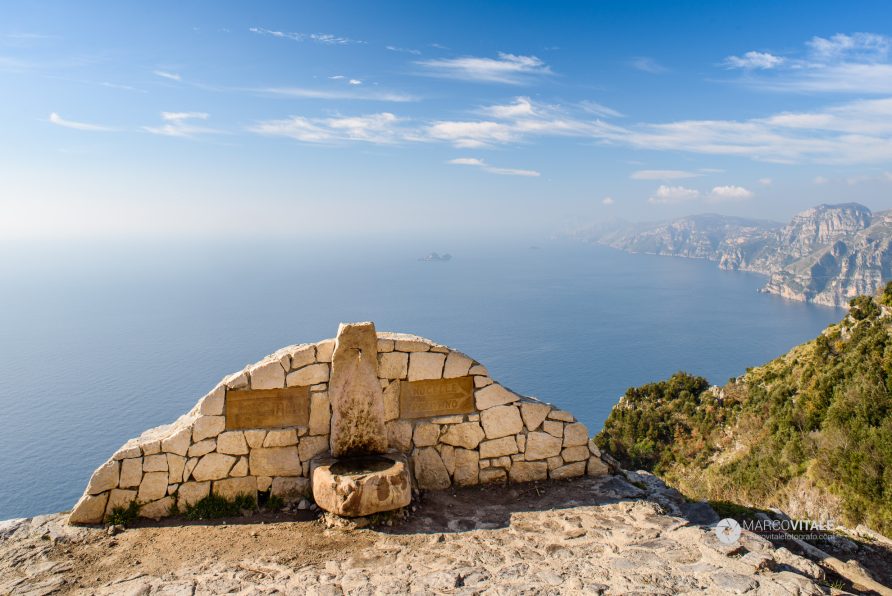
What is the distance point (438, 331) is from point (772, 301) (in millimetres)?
94571

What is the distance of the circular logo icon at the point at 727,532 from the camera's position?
208 inches

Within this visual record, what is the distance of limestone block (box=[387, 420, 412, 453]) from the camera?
22.7 feet

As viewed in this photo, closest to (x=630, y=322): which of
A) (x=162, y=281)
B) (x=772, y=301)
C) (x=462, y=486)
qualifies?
(x=772, y=301)

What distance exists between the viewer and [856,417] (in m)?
15.1

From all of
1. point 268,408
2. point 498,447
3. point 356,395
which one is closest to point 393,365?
point 356,395

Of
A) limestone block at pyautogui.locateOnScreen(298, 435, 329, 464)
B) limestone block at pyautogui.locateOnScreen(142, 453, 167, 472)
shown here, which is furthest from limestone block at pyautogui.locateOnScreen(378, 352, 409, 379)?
limestone block at pyautogui.locateOnScreen(142, 453, 167, 472)

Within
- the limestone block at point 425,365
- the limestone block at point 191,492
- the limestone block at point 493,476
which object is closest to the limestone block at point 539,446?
the limestone block at point 493,476

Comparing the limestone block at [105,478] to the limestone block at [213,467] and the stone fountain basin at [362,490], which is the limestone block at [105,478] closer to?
the limestone block at [213,467]

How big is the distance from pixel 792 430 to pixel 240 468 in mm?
18630

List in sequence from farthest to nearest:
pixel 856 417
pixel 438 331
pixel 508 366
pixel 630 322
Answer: pixel 630 322
pixel 438 331
pixel 508 366
pixel 856 417

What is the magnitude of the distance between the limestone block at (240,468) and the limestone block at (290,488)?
0.39 meters

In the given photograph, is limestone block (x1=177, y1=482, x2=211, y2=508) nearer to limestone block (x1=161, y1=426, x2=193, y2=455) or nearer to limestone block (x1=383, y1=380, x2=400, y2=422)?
limestone block (x1=161, y1=426, x2=193, y2=455)

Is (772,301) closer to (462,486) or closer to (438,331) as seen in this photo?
(438,331)

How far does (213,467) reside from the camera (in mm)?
6465
